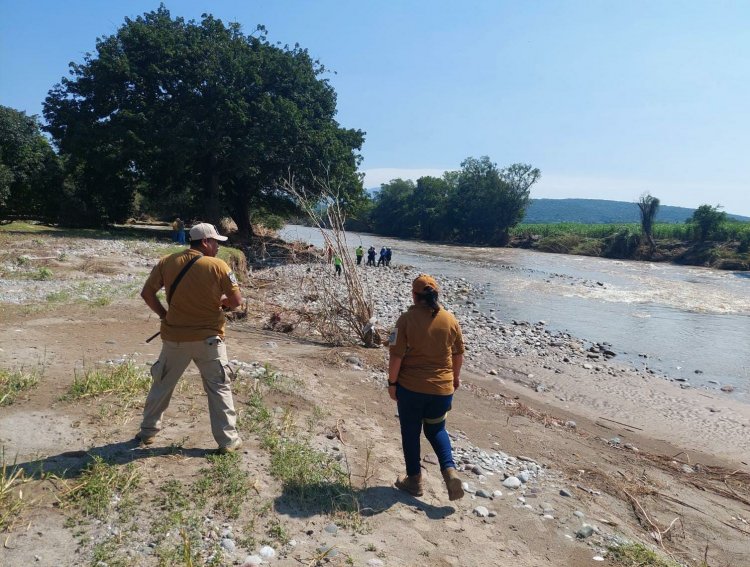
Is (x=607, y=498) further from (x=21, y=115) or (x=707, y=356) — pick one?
(x=21, y=115)

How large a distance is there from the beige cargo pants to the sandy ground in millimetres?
267

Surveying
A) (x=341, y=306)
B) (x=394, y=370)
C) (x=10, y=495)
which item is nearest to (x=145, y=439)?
(x=10, y=495)

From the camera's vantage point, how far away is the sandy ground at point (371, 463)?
3.90 m

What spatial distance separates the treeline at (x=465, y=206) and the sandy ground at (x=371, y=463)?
58124 mm

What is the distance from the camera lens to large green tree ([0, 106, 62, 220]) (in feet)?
99.9

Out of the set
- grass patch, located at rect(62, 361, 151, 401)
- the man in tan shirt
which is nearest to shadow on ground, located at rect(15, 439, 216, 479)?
the man in tan shirt

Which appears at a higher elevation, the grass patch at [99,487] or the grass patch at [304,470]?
the grass patch at [99,487]

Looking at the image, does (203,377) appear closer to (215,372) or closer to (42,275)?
(215,372)

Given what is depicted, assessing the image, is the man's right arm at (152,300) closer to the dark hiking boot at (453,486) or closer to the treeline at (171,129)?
the dark hiking boot at (453,486)

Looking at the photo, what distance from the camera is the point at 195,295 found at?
4578 millimetres

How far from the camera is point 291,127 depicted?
28.6m

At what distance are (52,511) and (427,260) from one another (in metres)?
39.6

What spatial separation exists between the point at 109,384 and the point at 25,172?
1237 inches

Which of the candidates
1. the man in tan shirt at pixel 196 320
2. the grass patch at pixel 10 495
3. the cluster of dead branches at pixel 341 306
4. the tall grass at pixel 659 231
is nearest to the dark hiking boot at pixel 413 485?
the man in tan shirt at pixel 196 320
